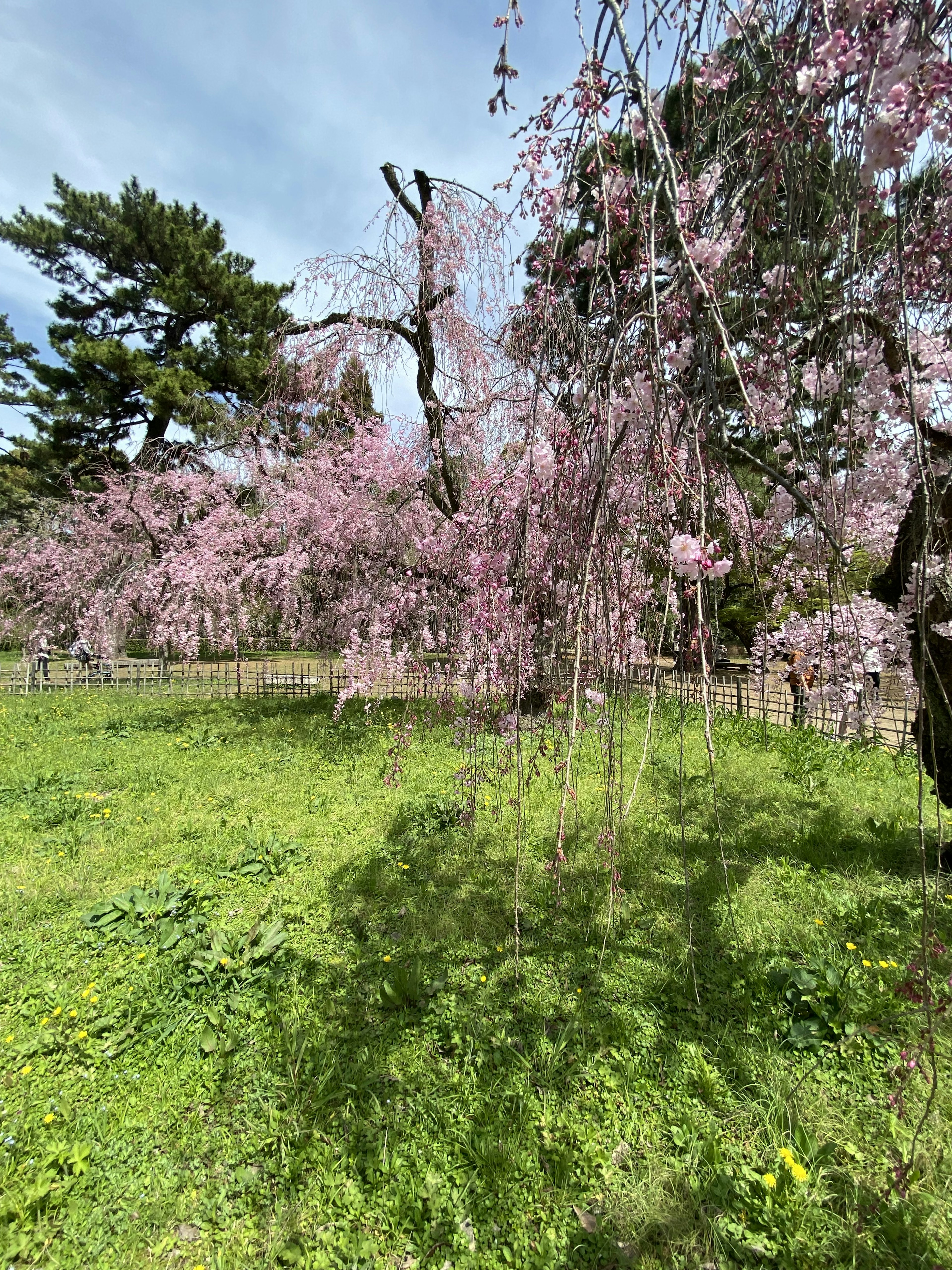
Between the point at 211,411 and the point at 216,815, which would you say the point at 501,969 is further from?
the point at 211,411

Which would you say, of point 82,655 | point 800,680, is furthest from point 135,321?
point 800,680

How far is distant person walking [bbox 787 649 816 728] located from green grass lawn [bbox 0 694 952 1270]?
95 cm

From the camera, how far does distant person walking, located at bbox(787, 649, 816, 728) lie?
4.37m

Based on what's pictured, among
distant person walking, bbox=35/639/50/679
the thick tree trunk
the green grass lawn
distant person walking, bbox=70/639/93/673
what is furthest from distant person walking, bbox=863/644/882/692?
distant person walking, bbox=35/639/50/679

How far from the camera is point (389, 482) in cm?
620

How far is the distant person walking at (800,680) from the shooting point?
4.37m

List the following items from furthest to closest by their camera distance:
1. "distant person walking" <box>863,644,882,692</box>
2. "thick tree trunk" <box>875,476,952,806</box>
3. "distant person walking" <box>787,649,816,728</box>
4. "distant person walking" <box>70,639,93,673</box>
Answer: "distant person walking" <box>70,639,93,673</box> < "distant person walking" <box>787,649,816,728</box> < "distant person walking" <box>863,644,882,692</box> < "thick tree trunk" <box>875,476,952,806</box>

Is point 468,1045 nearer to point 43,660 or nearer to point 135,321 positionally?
point 43,660

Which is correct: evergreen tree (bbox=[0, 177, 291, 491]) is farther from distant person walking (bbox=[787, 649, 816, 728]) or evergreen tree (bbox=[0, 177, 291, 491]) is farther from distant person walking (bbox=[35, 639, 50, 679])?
distant person walking (bbox=[787, 649, 816, 728])

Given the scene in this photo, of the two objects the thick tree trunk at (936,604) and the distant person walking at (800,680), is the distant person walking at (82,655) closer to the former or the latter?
the distant person walking at (800,680)

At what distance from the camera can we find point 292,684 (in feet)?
30.6

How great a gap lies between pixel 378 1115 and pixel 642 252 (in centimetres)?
245

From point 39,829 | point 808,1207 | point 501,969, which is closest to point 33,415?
point 39,829

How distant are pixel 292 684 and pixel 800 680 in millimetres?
7365
